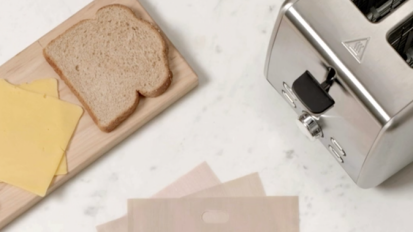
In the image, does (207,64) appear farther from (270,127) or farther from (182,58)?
(270,127)

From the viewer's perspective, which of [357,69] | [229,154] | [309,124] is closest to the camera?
[357,69]

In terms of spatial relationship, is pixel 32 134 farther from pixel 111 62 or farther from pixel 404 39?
pixel 404 39

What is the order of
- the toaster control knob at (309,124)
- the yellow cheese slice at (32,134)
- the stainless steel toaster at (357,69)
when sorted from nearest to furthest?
the stainless steel toaster at (357,69)
the toaster control knob at (309,124)
the yellow cheese slice at (32,134)

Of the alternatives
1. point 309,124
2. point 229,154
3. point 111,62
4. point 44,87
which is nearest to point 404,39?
point 309,124

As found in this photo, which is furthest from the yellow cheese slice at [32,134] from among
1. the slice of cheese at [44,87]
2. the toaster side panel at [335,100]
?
the toaster side panel at [335,100]

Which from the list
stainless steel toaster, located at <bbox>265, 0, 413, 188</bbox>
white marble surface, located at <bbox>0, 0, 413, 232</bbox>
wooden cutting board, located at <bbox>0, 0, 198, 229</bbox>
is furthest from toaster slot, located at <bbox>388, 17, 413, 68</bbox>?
wooden cutting board, located at <bbox>0, 0, 198, 229</bbox>

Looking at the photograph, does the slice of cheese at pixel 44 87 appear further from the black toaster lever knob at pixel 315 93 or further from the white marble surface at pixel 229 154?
the black toaster lever knob at pixel 315 93
